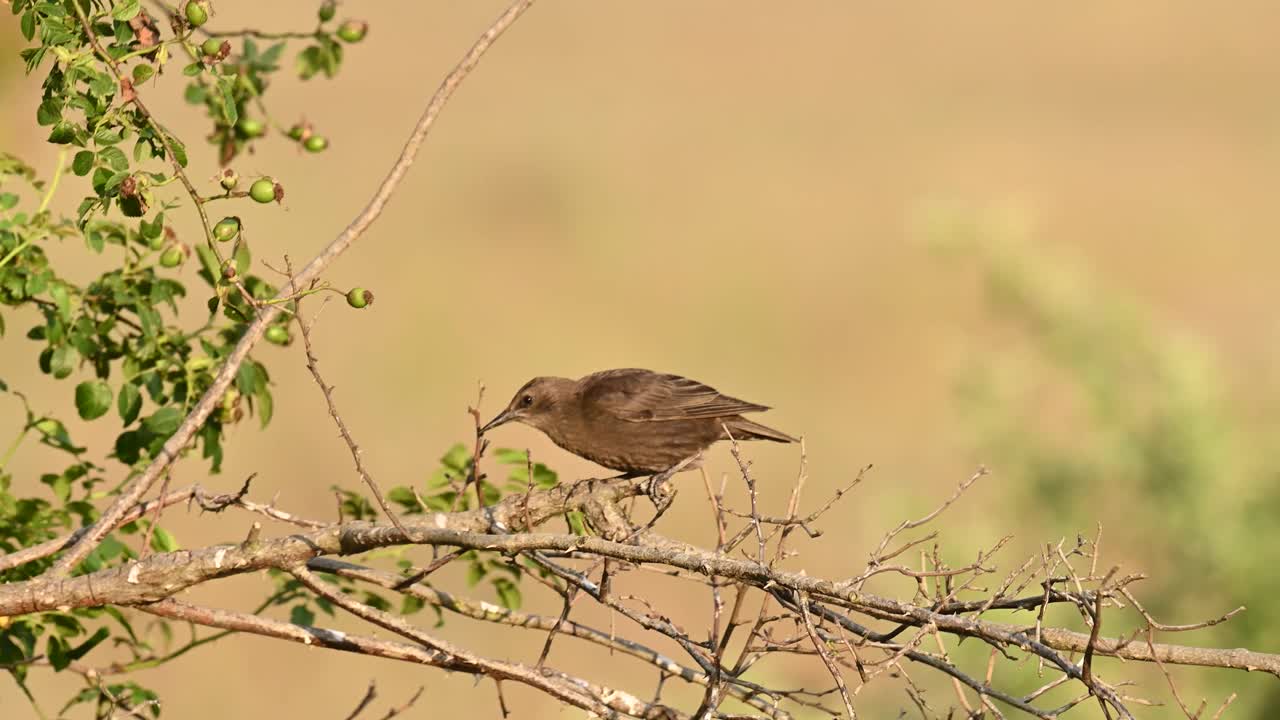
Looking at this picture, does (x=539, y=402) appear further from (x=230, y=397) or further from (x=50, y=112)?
(x=50, y=112)

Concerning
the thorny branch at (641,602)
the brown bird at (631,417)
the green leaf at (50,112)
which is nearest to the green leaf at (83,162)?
the green leaf at (50,112)

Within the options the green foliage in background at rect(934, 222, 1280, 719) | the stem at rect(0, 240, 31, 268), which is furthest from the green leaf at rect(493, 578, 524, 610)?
the green foliage in background at rect(934, 222, 1280, 719)

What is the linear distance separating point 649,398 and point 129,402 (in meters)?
3.00

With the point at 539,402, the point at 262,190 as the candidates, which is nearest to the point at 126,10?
the point at 262,190

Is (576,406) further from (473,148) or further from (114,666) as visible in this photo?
(473,148)

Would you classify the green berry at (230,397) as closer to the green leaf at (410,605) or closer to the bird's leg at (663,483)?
the green leaf at (410,605)

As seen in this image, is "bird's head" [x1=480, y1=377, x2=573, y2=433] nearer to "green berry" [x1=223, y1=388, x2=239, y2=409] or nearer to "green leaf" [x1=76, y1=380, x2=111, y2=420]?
"green berry" [x1=223, y1=388, x2=239, y2=409]

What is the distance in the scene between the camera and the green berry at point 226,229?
12.7 ft

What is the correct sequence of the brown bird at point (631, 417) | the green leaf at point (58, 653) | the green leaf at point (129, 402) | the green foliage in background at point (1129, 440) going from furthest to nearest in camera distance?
the green foliage in background at point (1129, 440), the brown bird at point (631, 417), the green leaf at point (129, 402), the green leaf at point (58, 653)

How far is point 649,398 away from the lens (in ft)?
23.3

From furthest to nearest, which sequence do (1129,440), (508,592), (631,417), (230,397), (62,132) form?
(1129,440) < (631,417) < (508,592) < (230,397) < (62,132)

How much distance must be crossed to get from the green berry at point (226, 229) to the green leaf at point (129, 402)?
2.81 ft

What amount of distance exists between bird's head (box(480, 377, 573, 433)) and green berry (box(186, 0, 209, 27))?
3380mm

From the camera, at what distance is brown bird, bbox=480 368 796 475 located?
692 centimetres
